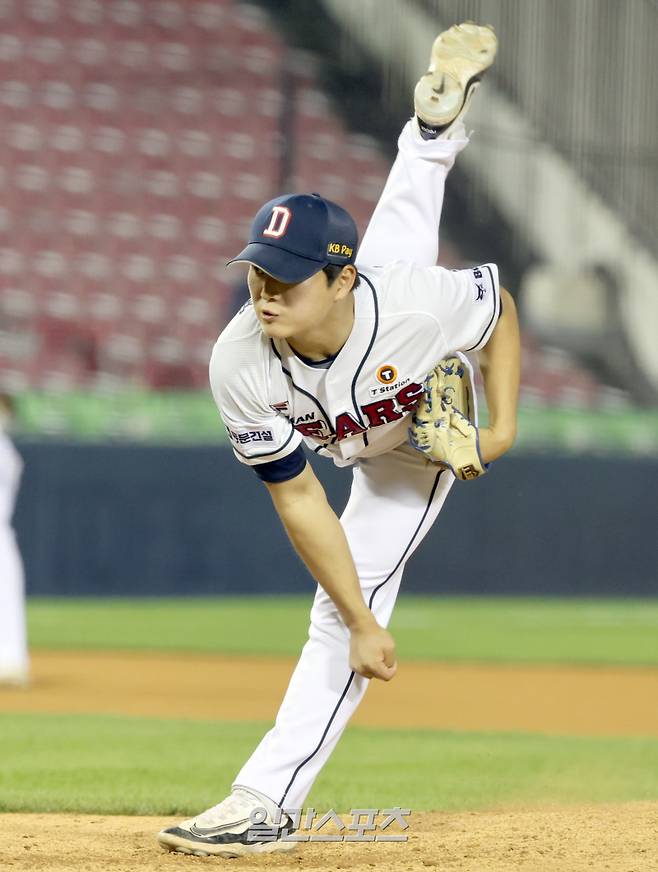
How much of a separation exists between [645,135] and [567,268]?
157 centimetres

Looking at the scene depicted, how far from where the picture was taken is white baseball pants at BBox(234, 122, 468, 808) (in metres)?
3.32

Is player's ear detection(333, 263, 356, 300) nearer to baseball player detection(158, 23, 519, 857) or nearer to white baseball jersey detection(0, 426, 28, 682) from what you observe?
baseball player detection(158, 23, 519, 857)

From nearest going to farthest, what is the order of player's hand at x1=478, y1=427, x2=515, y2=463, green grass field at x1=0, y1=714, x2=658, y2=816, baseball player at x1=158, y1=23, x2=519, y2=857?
baseball player at x1=158, y1=23, x2=519, y2=857 < player's hand at x1=478, y1=427, x2=515, y2=463 < green grass field at x1=0, y1=714, x2=658, y2=816

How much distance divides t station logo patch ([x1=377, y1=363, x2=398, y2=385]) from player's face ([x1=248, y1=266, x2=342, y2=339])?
0.23 m

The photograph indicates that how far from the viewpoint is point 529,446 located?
38.2 feet

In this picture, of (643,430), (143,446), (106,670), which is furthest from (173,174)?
(106,670)

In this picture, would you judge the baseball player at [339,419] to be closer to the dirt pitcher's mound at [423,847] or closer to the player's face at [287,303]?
the player's face at [287,303]

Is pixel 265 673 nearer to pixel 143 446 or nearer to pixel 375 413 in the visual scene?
pixel 143 446

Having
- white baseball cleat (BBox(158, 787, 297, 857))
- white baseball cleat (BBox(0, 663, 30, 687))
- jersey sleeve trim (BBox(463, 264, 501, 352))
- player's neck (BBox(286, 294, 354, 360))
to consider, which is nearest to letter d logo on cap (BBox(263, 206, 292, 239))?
player's neck (BBox(286, 294, 354, 360))

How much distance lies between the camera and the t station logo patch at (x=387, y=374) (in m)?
3.19

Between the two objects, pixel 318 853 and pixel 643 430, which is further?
pixel 643 430

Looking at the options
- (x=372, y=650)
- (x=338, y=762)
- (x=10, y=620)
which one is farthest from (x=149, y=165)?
(x=372, y=650)

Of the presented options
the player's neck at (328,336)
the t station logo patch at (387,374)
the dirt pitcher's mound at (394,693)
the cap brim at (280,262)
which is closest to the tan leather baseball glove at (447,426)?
the t station logo patch at (387,374)

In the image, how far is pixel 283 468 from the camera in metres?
3.13
